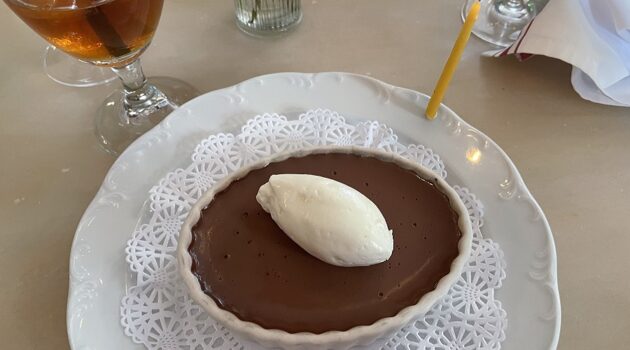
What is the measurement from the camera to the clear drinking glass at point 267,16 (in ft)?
3.61

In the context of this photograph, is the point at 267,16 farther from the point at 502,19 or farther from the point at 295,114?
the point at 502,19

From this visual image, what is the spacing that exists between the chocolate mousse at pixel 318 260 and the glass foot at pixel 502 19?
467 mm

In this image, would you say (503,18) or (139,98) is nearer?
(139,98)

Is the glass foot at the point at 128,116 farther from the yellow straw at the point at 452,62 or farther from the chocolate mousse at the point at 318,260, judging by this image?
the yellow straw at the point at 452,62

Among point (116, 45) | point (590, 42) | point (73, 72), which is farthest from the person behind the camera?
point (73, 72)

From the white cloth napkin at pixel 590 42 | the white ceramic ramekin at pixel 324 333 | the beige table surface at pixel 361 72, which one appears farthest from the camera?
the white cloth napkin at pixel 590 42

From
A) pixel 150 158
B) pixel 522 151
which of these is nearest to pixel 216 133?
pixel 150 158

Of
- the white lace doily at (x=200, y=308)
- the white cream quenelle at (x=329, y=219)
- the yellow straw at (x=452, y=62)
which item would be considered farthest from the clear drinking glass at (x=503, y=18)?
the white cream quenelle at (x=329, y=219)

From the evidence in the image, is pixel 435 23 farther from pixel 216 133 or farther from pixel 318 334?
pixel 318 334

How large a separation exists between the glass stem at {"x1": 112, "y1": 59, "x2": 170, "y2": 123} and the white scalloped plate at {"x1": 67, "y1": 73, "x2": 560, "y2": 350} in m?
0.13

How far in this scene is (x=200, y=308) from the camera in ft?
2.29

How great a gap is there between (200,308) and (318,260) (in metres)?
0.16

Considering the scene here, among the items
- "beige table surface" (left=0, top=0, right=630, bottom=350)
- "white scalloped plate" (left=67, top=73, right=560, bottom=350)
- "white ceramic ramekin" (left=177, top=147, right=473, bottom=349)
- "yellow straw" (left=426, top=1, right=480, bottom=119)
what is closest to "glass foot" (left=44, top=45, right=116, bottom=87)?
"beige table surface" (left=0, top=0, right=630, bottom=350)

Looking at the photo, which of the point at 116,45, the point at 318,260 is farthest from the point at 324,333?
the point at 116,45
